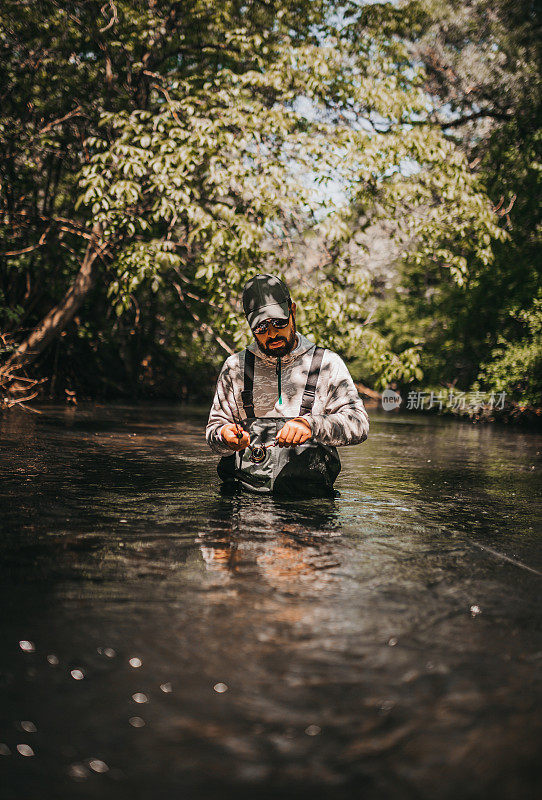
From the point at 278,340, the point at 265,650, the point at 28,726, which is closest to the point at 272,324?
the point at 278,340

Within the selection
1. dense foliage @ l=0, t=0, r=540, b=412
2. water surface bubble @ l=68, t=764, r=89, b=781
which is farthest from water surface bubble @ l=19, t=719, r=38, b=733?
dense foliage @ l=0, t=0, r=540, b=412

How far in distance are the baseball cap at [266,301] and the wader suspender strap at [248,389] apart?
285 mm

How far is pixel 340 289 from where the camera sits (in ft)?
39.1

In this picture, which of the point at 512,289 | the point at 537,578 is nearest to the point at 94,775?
the point at 537,578

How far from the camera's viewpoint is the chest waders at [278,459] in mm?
4742

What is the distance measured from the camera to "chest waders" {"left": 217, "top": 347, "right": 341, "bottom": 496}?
4.74m

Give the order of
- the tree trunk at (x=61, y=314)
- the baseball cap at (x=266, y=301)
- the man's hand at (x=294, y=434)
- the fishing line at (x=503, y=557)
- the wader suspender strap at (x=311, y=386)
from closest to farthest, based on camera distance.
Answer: the fishing line at (x=503, y=557)
the man's hand at (x=294, y=434)
the baseball cap at (x=266, y=301)
the wader suspender strap at (x=311, y=386)
the tree trunk at (x=61, y=314)

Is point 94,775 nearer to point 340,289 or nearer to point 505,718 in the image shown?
point 505,718

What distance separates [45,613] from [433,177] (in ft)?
36.3

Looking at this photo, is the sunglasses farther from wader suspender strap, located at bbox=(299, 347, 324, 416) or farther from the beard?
wader suspender strap, located at bbox=(299, 347, 324, 416)

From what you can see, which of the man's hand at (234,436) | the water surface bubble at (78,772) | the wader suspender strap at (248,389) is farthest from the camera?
the wader suspender strap at (248,389)

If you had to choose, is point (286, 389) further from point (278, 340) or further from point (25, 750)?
point (25, 750)

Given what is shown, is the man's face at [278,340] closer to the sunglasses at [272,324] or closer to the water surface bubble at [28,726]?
the sunglasses at [272,324]

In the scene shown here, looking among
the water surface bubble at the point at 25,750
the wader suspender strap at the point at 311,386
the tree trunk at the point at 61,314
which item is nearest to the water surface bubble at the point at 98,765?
the water surface bubble at the point at 25,750
